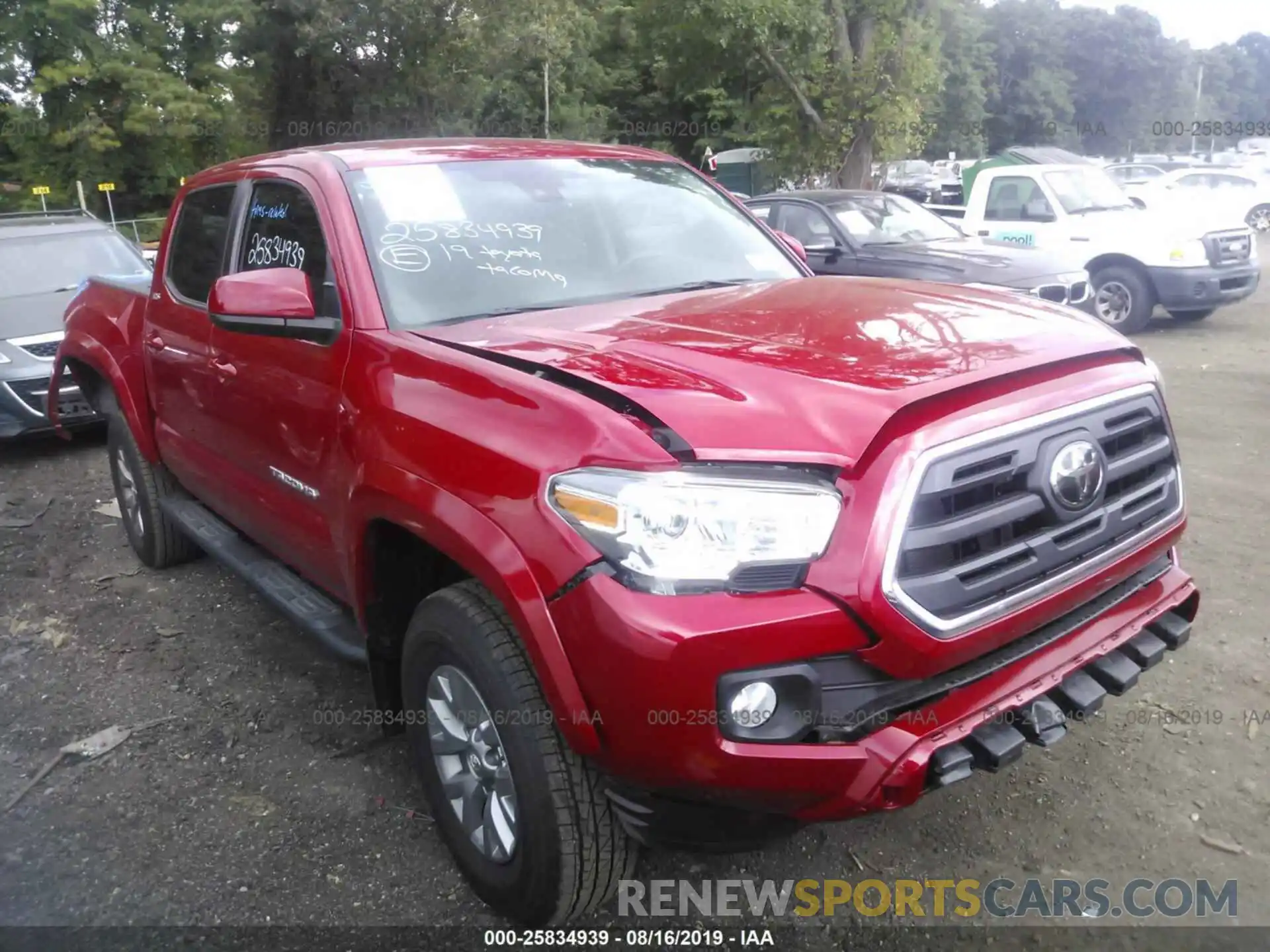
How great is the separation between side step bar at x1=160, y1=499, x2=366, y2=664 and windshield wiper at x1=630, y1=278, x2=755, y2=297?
1398 mm

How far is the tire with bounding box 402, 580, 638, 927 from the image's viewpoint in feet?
7.61

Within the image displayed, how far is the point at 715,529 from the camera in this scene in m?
2.10

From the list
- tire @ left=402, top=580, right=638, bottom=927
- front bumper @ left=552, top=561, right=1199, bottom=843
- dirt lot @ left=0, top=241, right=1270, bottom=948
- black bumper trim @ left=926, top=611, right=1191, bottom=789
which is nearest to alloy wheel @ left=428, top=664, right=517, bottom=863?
tire @ left=402, top=580, right=638, bottom=927

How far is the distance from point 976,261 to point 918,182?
26702 millimetres

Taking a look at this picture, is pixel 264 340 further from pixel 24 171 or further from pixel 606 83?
pixel 606 83

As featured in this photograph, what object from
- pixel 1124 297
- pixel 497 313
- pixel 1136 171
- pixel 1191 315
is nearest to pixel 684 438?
pixel 497 313

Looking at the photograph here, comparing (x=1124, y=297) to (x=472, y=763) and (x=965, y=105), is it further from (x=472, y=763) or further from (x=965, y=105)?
(x=965, y=105)

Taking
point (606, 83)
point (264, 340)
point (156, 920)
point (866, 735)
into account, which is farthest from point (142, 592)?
point (606, 83)

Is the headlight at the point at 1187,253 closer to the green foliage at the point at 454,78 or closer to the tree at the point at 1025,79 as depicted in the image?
the green foliage at the point at 454,78

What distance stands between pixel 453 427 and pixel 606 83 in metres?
40.5

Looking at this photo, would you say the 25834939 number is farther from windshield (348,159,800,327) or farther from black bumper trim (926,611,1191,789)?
black bumper trim (926,611,1191,789)

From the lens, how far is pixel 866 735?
7.04 feet

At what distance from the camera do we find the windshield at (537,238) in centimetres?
313

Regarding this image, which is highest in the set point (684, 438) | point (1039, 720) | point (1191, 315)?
point (684, 438)
